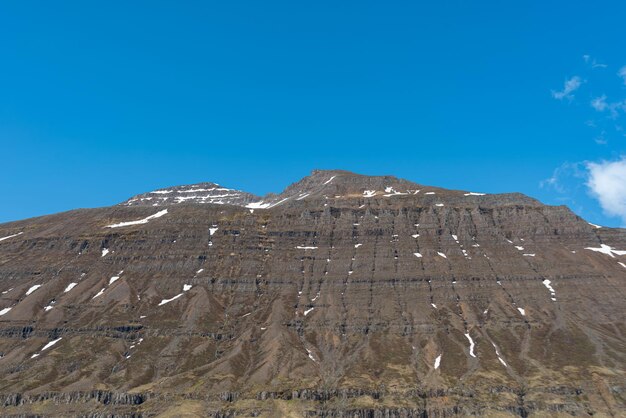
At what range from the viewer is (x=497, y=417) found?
18312 cm

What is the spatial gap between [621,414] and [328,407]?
9902 centimetres

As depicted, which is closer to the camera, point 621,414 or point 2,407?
point 621,414

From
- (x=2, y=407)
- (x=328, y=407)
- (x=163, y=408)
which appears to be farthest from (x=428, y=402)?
(x=2, y=407)

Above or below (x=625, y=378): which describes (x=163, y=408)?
below

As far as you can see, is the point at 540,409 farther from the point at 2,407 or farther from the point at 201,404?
the point at 2,407

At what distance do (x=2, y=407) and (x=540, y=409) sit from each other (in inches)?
7621

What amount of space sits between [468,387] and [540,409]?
83.1ft

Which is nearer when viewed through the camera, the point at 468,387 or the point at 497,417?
the point at 497,417

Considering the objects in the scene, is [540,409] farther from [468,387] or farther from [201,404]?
[201,404]

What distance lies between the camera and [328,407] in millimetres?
193375

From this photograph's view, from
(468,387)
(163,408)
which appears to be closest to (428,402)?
(468,387)

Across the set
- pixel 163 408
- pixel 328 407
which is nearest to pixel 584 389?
pixel 328 407

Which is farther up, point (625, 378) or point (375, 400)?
point (625, 378)

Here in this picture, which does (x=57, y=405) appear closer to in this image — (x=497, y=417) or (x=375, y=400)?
(x=375, y=400)
